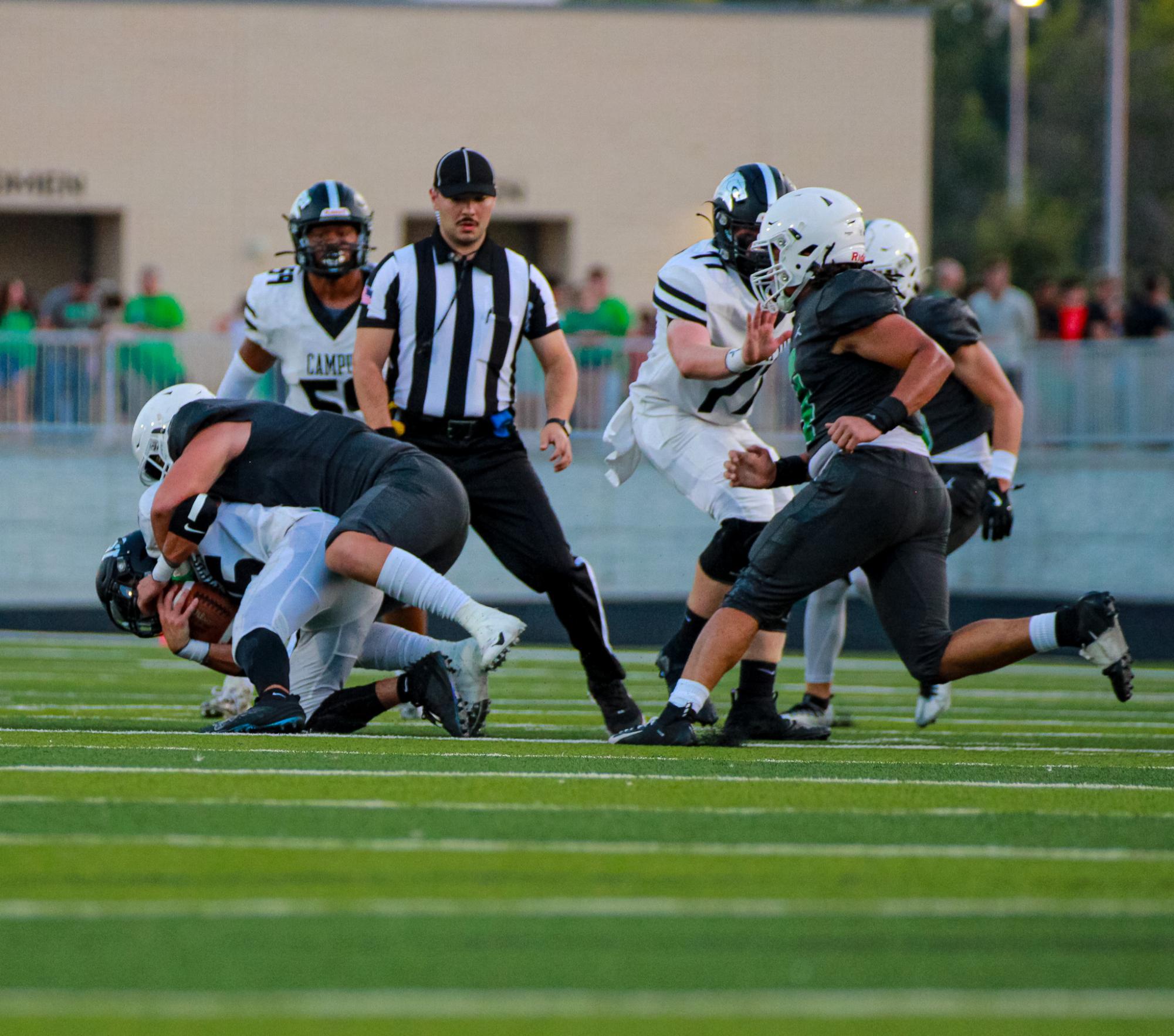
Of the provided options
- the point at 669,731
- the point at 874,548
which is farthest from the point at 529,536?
the point at 874,548

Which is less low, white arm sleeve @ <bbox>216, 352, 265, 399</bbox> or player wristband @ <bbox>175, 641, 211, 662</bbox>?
white arm sleeve @ <bbox>216, 352, 265, 399</bbox>

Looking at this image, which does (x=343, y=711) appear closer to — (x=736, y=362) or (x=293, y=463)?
(x=293, y=463)

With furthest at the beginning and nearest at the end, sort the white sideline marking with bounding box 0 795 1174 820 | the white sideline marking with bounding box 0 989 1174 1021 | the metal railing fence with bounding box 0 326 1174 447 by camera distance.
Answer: the metal railing fence with bounding box 0 326 1174 447, the white sideline marking with bounding box 0 795 1174 820, the white sideline marking with bounding box 0 989 1174 1021

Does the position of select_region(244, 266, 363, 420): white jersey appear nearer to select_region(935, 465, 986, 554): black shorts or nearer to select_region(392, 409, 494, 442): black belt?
select_region(392, 409, 494, 442): black belt

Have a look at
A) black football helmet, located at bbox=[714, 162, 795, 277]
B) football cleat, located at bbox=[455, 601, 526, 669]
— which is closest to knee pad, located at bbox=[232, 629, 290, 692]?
football cleat, located at bbox=[455, 601, 526, 669]

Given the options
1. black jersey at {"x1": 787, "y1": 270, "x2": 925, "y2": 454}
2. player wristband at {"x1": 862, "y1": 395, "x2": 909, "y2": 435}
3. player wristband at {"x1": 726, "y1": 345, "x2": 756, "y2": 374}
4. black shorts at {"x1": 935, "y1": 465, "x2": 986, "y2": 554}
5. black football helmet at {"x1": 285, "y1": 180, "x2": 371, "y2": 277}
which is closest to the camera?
player wristband at {"x1": 862, "y1": 395, "x2": 909, "y2": 435}

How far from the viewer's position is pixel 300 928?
3.42m

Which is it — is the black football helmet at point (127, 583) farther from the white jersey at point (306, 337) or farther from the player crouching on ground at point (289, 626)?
the white jersey at point (306, 337)

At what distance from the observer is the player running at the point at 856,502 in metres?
6.09

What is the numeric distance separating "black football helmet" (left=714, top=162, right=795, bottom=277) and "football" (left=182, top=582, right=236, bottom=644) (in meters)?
2.07

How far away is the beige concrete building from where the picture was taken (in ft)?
81.8

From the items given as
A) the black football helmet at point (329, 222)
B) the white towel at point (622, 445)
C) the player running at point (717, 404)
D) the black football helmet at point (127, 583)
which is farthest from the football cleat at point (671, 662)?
the black football helmet at point (329, 222)

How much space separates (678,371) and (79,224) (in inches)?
817

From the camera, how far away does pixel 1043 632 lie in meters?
6.23
